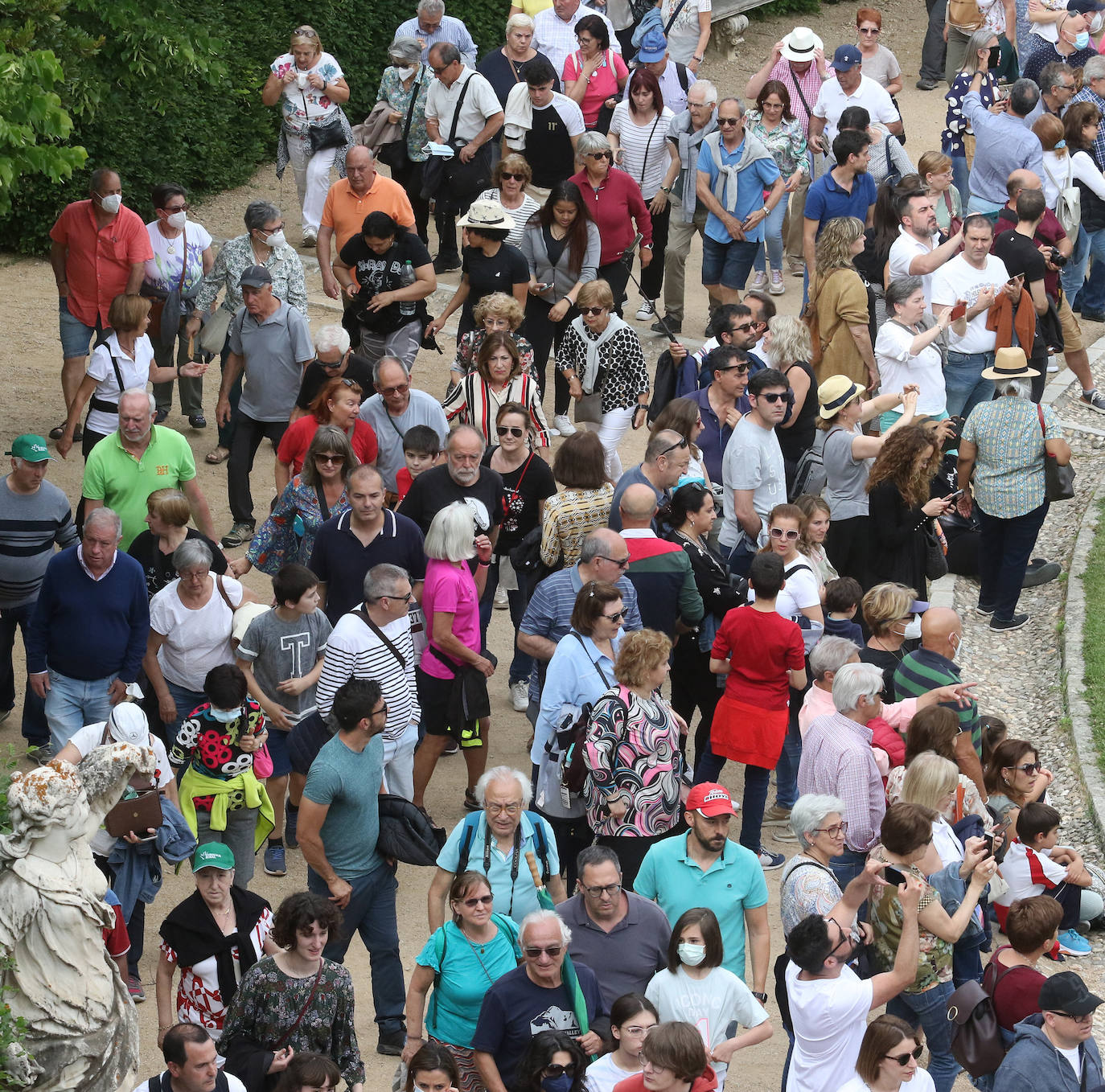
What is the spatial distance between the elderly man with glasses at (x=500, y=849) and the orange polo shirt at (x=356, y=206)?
6393 mm

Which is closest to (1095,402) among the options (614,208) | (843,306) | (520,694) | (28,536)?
(843,306)

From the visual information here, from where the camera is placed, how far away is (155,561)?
927 centimetres

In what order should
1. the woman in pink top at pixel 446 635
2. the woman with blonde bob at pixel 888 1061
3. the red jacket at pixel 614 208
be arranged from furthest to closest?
1. the red jacket at pixel 614 208
2. the woman in pink top at pixel 446 635
3. the woman with blonde bob at pixel 888 1061

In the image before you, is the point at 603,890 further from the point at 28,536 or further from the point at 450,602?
the point at 28,536

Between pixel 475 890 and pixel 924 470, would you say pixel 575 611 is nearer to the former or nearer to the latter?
pixel 475 890

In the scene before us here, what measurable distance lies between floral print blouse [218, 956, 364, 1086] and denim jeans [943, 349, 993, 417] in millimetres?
7498

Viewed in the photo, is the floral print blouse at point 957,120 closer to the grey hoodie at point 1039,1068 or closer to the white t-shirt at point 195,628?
the white t-shirt at point 195,628

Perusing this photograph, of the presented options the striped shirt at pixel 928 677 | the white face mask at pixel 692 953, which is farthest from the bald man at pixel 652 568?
the white face mask at pixel 692 953

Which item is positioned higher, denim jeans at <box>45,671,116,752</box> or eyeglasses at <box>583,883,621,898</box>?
eyeglasses at <box>583,883,621,898</box>

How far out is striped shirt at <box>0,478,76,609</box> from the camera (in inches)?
363

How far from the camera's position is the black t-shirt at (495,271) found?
12.1 metres

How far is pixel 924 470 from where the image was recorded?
10.1 metres

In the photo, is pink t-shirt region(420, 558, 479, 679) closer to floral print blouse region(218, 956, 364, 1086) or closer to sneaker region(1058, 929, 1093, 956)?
floral print blouse region(218, 956, 364, 1086)

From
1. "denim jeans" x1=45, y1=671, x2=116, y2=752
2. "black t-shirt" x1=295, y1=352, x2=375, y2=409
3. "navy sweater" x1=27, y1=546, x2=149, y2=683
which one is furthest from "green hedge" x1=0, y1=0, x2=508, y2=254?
"denim jeans" x1=45, y1=671, x2=116, y2=752
